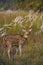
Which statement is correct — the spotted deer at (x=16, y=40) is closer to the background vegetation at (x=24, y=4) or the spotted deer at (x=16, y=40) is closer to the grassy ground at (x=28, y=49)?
the grassy ground at (x=28, y=49)

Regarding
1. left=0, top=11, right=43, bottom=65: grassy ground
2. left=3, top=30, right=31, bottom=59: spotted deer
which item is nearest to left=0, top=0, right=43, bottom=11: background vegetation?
left=0, top=11, right=43, bottom=65: grassy ground

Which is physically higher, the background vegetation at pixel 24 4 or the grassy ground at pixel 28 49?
the background vegetation at pixel 24 4

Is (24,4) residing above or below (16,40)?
above

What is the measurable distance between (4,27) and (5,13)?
0.43ft

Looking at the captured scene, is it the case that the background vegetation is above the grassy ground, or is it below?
above

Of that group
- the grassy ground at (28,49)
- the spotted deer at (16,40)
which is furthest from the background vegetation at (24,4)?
the spotted deer at (16,40)

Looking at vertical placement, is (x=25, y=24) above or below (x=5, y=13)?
below

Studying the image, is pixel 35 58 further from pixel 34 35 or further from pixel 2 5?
pixel 2 5

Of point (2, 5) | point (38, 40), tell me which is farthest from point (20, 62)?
point (2, 5)

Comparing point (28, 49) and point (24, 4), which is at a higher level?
point (24, 4)

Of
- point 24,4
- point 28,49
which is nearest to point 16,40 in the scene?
point 28,49

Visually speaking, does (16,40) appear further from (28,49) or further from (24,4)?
(24,4)

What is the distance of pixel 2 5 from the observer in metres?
1.72

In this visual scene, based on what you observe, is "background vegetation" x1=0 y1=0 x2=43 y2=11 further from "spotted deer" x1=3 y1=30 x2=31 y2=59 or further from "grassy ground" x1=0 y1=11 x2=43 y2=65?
"spotted deer" x1=3 y1=30 x2=31 y2=59
